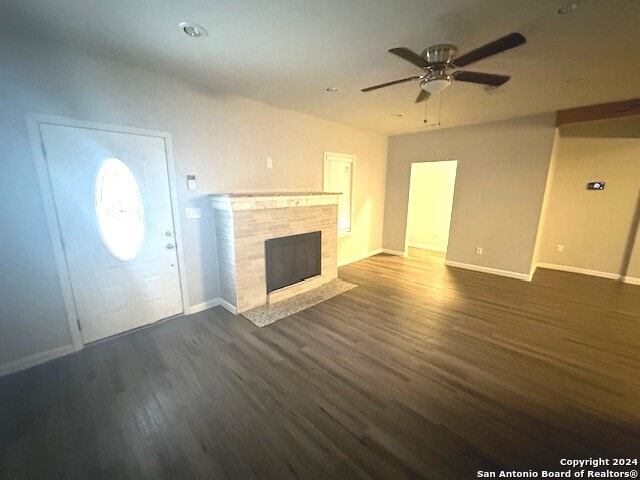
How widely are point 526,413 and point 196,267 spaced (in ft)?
11.7

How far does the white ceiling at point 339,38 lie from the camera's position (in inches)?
66.3

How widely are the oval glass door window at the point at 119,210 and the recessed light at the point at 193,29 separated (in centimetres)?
145

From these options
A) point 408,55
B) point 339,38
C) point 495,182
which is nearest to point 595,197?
point 495,182

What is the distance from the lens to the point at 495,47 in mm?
1692

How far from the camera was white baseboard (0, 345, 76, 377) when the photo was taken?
218cm

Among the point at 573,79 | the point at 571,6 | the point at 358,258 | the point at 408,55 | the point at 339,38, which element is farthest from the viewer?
the point at 358,258

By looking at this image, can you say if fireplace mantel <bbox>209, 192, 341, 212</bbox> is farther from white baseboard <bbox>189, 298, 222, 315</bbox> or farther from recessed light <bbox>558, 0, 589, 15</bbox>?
recessed light <bbox>558, 0, 589, 15</bbox>

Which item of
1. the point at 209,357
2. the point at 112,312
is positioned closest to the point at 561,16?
the point at 209,357

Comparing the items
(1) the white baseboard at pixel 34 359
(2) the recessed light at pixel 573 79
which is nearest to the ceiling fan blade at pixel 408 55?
(2) the recessed light at pixel 573 79

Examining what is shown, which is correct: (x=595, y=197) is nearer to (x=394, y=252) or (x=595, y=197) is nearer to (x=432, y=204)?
(x=432, y=204)

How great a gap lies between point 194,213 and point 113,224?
2.67ft

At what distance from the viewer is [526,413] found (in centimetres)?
182

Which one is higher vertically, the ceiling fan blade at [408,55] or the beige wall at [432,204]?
the ceiling fan blade at [408,55]

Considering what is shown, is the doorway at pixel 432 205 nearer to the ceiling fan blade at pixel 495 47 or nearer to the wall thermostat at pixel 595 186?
the wall thermostat at pixel 595 186
